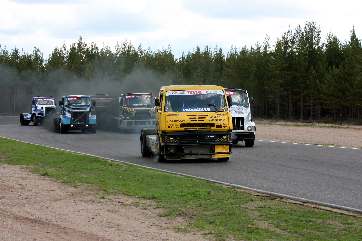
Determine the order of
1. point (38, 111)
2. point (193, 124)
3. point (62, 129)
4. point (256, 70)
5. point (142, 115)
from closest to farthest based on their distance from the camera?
point (193, 124)
point (142, 115)
point (62, 129)
point (38, 111)
point (256, 70)

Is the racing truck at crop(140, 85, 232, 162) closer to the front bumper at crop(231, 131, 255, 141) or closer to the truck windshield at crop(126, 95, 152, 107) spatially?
the front bumper at crop(231, 131, 255, 141)

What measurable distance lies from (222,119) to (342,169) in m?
4.24

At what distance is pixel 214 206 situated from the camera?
40.8 ft

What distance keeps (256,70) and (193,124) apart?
60175 mm

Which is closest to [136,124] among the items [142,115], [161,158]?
[142,115]

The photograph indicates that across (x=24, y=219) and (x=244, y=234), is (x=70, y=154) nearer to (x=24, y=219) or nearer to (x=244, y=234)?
(x=24, y=219)

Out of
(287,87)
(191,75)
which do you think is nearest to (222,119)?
(287,87)

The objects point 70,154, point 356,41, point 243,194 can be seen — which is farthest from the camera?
point 356,41

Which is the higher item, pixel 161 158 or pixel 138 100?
pixel 138 100

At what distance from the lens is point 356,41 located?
73.8 metres

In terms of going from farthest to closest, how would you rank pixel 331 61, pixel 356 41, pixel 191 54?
pixel 191 54
pixel 331 61
pixel 356 41

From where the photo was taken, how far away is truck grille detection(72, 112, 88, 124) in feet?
144

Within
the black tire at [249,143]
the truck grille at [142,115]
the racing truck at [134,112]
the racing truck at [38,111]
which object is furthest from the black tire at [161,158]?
the racing truck at [38,111]

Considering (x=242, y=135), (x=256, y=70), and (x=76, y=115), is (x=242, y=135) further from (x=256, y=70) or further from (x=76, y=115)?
(x=256, y=70)
